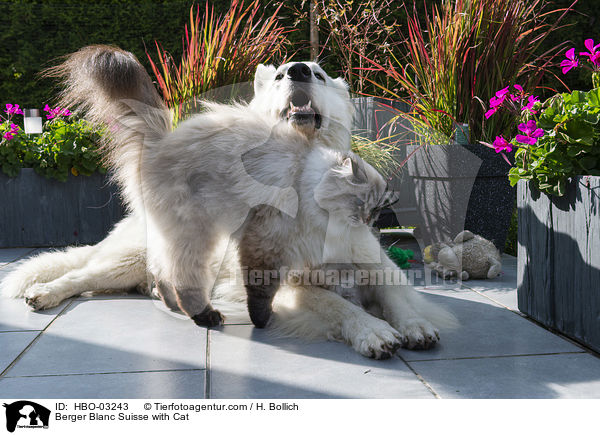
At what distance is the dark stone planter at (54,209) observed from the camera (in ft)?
15.8

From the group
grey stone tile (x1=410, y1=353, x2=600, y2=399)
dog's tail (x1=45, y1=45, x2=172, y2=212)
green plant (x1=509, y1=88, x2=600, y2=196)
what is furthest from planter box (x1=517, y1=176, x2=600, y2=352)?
dog's tail (x1=45, y1=45, x2=172, y2=212)

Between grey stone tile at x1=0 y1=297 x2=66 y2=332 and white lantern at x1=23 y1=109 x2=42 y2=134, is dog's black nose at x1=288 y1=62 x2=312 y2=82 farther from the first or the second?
white lantern at x1=23 y1=109 x2=42 y2=134

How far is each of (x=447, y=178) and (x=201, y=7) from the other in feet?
17.4

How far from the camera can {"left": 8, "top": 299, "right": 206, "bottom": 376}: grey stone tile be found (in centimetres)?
200

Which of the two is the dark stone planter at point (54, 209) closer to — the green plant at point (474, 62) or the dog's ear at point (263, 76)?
the dog's ear at point (263, 76)

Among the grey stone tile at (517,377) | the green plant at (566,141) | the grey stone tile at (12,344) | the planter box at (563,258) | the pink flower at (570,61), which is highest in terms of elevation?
the pink flower at (570,61)

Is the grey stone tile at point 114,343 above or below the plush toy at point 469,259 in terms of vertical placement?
below

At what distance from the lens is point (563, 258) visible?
2.22 metres

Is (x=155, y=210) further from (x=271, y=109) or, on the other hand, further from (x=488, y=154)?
(x=488, y=154)

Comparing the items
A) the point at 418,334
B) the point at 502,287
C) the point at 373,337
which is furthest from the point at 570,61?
the point at 373,337

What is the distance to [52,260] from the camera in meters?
3.21

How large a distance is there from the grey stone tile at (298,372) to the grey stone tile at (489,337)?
24 centimetres

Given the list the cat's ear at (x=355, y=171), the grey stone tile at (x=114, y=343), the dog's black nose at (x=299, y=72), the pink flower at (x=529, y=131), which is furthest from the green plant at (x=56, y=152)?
the pink flower at (x=529, y=131)
